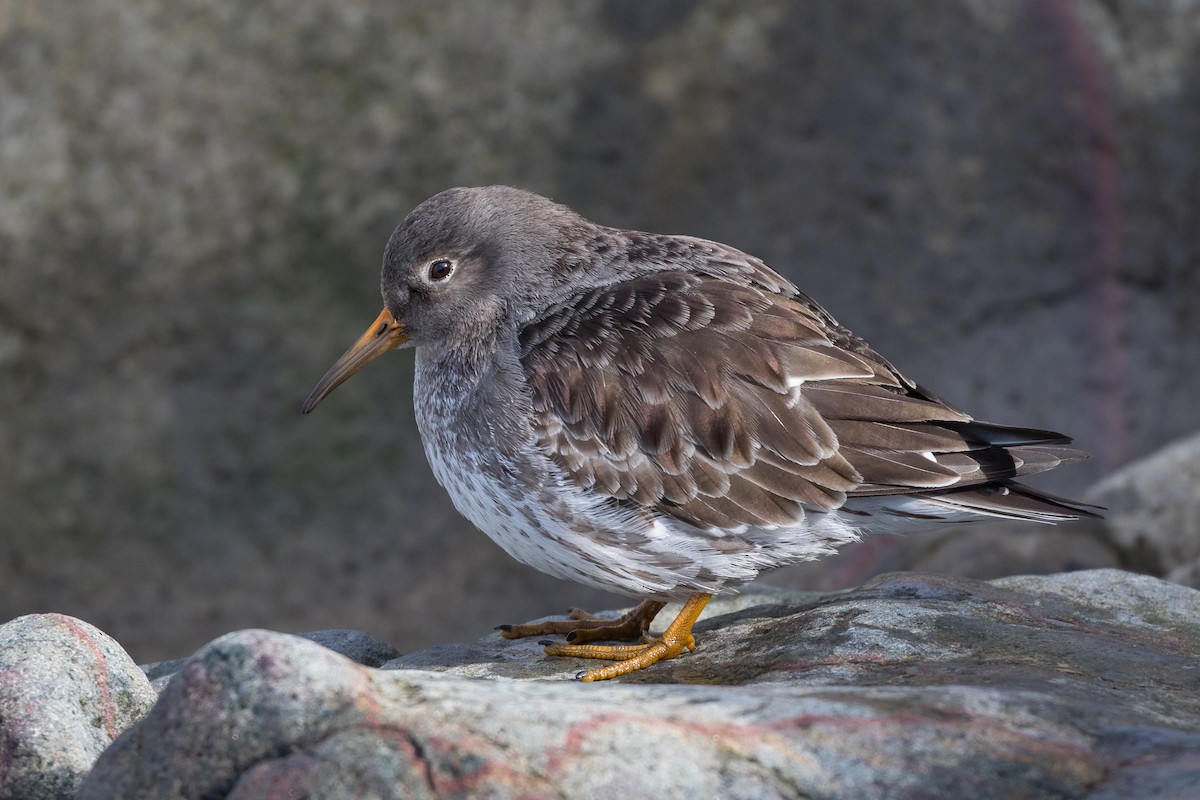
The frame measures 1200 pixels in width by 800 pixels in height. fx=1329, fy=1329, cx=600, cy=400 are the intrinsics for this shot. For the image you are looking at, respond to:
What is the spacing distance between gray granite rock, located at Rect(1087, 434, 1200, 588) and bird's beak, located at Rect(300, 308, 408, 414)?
4.13 metres

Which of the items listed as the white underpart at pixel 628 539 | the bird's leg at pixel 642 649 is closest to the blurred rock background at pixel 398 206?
the bird's leg at pixel 642 649

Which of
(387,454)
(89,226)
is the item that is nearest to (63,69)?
(89,226)

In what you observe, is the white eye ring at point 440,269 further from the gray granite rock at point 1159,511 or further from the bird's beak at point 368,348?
the gray granite rock at point 1159,511

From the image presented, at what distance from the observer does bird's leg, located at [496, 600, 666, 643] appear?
567cm

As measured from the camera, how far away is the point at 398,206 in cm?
939

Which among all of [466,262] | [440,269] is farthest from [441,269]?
[466,262]

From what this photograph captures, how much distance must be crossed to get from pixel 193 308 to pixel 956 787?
7.30 meters

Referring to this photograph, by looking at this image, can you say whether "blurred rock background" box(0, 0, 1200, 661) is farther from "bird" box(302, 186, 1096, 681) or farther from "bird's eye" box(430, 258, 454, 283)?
"bird" box(302, 186, 1096, 681)

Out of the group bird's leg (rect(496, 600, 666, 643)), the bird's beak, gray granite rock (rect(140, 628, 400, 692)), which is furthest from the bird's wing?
gray granite rock (rect(140, 628, 400, 692))

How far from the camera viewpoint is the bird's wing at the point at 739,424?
16.6 ft

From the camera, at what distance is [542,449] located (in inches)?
203

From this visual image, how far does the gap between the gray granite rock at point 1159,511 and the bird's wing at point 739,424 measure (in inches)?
98.7

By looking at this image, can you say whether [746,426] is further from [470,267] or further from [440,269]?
Result: [440,269]

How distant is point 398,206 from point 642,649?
5025 mm
